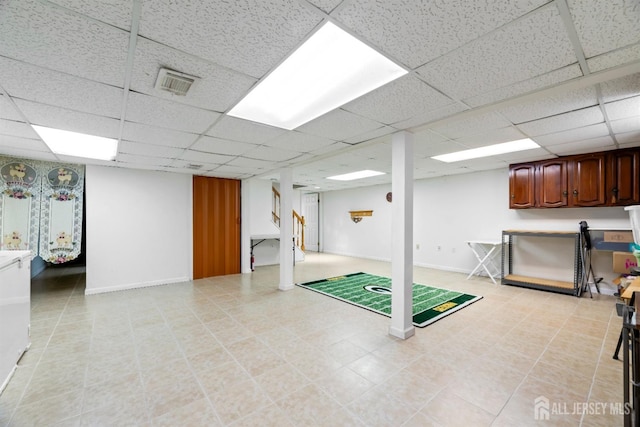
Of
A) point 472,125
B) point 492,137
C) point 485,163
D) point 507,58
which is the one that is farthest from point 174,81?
point 485,163

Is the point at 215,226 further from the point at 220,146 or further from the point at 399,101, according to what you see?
the point at 399,101

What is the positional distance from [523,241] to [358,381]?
4892mm

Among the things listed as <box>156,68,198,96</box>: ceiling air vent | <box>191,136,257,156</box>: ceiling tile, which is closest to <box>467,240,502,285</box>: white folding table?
<box>191,136,257,156</box>: ceiling tile

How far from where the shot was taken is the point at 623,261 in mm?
3914

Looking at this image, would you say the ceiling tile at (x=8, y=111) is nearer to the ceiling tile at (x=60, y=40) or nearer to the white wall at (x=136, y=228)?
the ceiling tile at (x=60, y=40)

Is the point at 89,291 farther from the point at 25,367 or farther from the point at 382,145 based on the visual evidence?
the point at 382,145

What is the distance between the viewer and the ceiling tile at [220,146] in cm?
317

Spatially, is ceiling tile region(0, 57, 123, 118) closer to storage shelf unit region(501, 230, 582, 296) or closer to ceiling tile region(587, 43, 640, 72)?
ceiling tile region(587, 43, 640, 72)

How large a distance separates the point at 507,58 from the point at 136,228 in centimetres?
593

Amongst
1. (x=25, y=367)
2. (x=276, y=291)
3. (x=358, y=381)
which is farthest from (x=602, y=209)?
(x=25, y=367)

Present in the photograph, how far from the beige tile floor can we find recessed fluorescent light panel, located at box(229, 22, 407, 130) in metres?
2.27

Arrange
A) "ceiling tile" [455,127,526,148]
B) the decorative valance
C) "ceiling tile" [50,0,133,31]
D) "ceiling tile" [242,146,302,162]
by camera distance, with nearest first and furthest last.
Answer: "ceiling tile" [50,0,133,31]
"ceiling tile" [455,127,526,148]
"ceiling tile" [242,146,302,162]
the decorative valance

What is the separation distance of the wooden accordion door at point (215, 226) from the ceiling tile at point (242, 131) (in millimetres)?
3120

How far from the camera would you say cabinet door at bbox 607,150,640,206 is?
12.0ft
